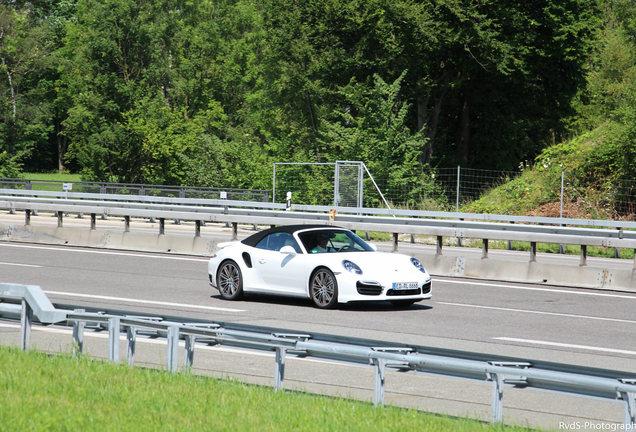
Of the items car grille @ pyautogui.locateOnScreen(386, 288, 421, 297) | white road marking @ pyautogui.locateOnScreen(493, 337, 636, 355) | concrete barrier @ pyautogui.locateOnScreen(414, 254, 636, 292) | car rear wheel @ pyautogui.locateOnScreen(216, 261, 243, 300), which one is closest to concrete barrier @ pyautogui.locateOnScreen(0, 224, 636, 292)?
concrete barrier @ pyautogui.locateOnScreen(414, 254, 636, 292)

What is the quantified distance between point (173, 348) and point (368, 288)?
5.58m

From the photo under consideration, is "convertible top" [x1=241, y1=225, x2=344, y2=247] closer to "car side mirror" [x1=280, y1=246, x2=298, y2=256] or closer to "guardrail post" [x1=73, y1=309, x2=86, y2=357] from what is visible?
"car side mirror" [x1=280, y1=246, x2=298, y2=256]

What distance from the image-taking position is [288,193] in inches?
1187

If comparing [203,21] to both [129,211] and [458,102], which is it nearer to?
[458,102]

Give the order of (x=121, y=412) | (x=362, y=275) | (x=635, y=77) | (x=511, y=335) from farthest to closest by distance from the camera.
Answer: (x=635, y=77)
(x=362, y=275)
(x=511, y=335)
(x=121, y=412)

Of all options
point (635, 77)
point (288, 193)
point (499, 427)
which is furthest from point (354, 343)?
point (635, 77)

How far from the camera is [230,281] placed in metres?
13.9

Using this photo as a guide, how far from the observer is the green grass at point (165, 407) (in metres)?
5.61

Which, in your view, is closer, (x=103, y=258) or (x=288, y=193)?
(x=103, y=258)

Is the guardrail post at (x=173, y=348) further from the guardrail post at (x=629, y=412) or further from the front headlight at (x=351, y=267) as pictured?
the front headlight at (x=351, y=267)

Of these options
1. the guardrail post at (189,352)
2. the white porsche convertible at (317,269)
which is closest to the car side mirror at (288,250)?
the white porsche convertible at (317,269)

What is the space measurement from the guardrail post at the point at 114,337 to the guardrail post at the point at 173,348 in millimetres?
579

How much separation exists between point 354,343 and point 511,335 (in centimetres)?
453

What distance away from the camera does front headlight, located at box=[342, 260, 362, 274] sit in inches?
494
